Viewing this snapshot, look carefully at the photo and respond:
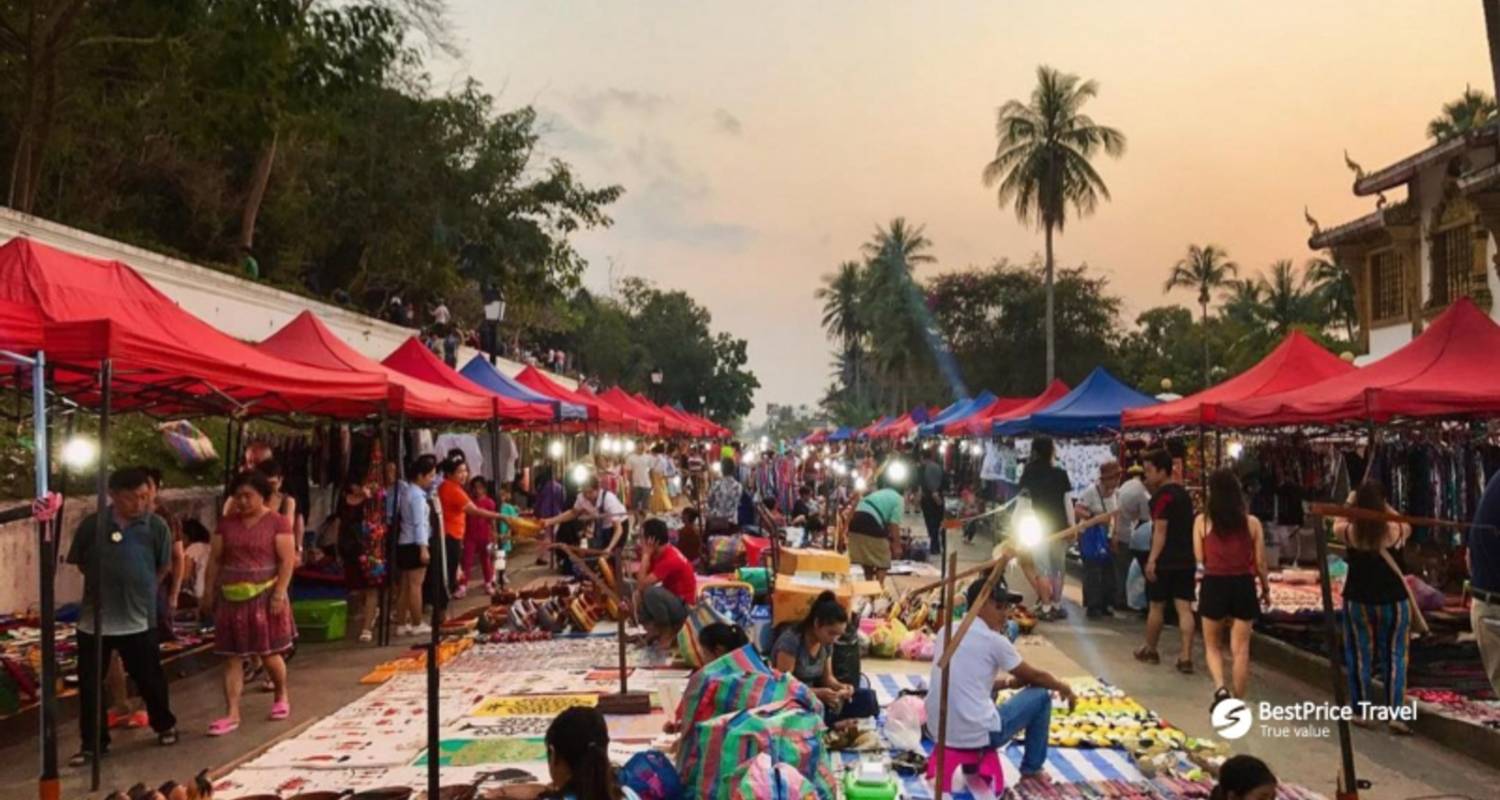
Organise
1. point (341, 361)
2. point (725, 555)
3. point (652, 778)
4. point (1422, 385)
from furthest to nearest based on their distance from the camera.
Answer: point (725, 555) → point (341, 361) → point (1422, 385) → point (652, 778)

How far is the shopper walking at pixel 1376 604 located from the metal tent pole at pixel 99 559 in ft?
24.4

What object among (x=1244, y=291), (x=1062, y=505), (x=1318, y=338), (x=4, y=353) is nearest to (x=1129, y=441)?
(x=1062, y=505)

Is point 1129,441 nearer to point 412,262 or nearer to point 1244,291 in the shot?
point 412,262

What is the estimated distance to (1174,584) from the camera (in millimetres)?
8945

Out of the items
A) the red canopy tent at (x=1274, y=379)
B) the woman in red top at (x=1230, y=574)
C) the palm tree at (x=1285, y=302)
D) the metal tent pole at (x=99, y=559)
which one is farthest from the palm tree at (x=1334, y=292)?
the metal tent pole at (x=99, y=559)

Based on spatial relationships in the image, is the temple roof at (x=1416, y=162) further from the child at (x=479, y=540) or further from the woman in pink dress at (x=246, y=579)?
the woman in pink dress at (x=246, y=579)

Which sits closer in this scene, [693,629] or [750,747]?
[750,747]

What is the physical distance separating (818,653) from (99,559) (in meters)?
4.32

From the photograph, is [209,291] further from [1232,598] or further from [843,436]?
[843,436]

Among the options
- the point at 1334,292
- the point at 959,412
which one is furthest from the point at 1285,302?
the point at 959,412

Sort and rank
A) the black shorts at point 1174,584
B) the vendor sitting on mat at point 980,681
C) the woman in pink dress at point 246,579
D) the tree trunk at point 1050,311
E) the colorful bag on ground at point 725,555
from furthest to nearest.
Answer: the tree trunk at point 1050,311, the colorful bag on ground at point 725,555, the black shorts at point 1174,584, the woman in pink dress at point 246,579, the vendor sitting on mat at point 980,681

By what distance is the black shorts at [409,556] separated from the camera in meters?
10.3

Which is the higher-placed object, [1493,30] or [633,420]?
[1493,30]

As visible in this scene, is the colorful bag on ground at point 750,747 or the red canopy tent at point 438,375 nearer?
the colorful bag on ground at point 750,747
